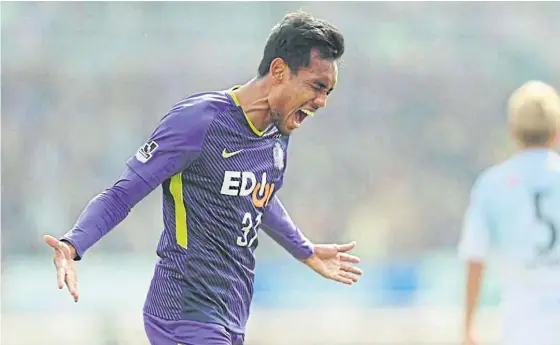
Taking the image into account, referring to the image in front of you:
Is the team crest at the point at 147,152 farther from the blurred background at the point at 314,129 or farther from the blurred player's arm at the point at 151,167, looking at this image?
the blurred background at the point at 314,129

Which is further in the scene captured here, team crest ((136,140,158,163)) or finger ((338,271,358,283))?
finger ((338,271,358,283))

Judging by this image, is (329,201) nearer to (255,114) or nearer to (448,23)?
(448,23)

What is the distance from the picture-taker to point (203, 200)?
3236mm

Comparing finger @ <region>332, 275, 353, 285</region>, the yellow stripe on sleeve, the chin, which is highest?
the chin

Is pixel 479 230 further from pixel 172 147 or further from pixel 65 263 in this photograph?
pixel 65 263

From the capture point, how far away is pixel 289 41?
3.29 m

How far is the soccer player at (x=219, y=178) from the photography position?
316cm

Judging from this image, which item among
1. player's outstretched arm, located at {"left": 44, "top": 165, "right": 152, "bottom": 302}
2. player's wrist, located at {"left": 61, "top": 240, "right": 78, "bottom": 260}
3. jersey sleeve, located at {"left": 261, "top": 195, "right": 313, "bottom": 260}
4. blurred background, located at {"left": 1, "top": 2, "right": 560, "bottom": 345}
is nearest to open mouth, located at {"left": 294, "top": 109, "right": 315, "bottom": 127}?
jersey sleeve, located at {"left": 261, "top": 195, "right": 313, "bottom": 260}

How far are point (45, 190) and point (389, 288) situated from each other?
4202mm

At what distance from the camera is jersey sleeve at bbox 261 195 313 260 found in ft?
12.3

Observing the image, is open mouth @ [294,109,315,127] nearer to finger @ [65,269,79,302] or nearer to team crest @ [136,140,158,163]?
team crest @ [136,140,158,163]

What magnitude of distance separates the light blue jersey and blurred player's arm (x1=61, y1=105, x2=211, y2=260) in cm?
118

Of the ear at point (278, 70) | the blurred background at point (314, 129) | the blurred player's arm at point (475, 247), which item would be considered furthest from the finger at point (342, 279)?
the blurred background at point (314, 129)

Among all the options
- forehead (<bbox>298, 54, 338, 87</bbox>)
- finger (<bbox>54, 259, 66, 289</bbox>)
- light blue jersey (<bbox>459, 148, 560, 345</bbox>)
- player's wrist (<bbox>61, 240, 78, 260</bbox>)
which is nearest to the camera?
finger (<bbox>54, 259, 66, 289</bbox>)
